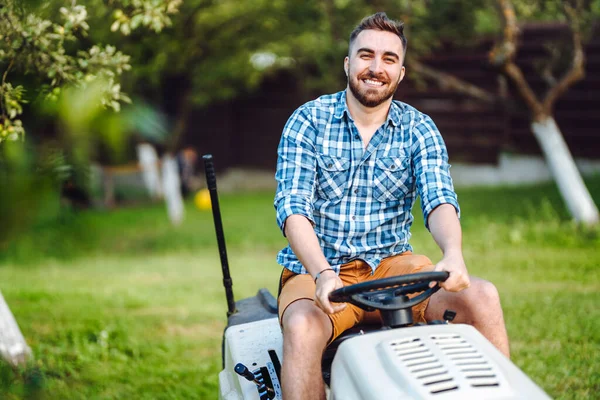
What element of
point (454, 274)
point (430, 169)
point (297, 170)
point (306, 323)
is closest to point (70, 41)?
point (297, 170)

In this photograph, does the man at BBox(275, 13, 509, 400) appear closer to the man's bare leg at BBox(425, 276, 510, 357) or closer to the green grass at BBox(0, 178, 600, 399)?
the man's bare leg at BBox(425, 276, 510, 357)

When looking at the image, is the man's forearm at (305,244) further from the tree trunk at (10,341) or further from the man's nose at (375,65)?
the tree trunk at (10,341)

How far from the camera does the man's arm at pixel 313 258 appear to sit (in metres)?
2.15

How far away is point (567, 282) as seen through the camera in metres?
5.68

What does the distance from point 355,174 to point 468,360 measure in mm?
1028

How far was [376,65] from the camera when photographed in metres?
2.62

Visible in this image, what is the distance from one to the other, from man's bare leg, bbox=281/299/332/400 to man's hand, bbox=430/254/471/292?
41 centimetres

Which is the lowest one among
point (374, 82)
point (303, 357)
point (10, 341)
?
point (10, 341)

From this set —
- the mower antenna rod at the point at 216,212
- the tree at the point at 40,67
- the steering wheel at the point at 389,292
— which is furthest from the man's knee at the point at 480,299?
the tree at the point at 40,67

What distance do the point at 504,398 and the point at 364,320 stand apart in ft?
2.85

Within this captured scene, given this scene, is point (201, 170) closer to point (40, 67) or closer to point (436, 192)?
Answer: point (40, 67)

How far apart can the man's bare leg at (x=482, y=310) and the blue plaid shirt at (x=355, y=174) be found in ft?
1.45

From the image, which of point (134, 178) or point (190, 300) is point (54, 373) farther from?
point (134, 178)

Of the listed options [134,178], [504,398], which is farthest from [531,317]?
[134,178]
